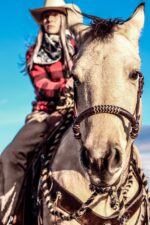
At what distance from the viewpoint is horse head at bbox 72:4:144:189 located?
17.3 ft

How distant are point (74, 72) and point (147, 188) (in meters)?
1.76

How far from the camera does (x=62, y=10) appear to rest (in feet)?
25.4

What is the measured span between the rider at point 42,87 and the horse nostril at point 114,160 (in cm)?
196

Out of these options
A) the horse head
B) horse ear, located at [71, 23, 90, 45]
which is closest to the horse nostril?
the horse head

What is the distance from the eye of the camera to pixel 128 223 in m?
6.41

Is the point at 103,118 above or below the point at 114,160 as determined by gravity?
above

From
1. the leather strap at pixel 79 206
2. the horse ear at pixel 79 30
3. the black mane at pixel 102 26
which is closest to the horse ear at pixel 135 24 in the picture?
the black mane at pixel 102 26

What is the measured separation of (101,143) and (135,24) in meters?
1.77

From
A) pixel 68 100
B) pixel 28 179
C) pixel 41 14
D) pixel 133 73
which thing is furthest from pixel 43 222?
pixel 41 14

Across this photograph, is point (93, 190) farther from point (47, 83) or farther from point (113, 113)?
point (47, 83)

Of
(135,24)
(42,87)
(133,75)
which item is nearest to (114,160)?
(133,75)

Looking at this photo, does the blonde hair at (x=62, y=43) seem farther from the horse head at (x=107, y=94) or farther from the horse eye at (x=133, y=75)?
the horse eye at (x=133, y=75)

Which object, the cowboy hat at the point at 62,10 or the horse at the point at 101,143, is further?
the cowboy hat at the point at 62,10

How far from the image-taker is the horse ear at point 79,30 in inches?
250
